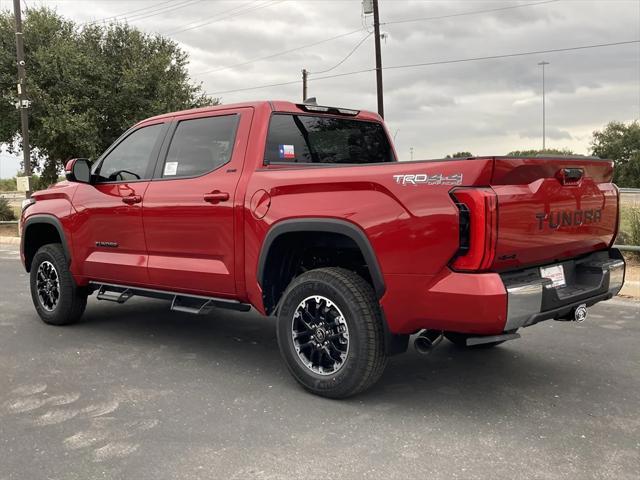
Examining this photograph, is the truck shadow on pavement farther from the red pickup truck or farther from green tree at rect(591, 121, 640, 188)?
green tree at rect(591, 121, 640, 188)

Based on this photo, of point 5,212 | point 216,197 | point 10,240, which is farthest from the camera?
point 5,212

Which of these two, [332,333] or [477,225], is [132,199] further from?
[477,225]

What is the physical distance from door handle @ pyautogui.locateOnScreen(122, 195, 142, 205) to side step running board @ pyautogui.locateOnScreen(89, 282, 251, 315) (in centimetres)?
75

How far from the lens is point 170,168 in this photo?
16.0ft

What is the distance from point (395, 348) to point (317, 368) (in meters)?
0.55

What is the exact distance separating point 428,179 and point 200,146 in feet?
7.09

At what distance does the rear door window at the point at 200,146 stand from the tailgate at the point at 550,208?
2122mm

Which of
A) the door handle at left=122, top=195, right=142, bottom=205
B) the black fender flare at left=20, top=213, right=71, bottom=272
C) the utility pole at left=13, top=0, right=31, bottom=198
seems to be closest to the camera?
the door handle at left=122, top=195, right=142, bottom=205

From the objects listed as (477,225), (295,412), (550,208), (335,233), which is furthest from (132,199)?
(550,208)

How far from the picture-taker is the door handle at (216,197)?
14.1ft

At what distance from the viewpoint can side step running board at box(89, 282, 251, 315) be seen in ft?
14.8

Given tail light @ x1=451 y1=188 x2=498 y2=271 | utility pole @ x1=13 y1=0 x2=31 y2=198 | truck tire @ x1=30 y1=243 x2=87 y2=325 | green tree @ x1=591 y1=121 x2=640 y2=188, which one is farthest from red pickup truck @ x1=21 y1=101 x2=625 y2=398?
green tree @ x1=591 y1=121 x2=640 y2=188

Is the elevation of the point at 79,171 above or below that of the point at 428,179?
above

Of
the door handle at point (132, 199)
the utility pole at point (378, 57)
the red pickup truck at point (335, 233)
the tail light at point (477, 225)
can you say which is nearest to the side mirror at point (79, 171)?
the red pickup truck at point (335, 233)
